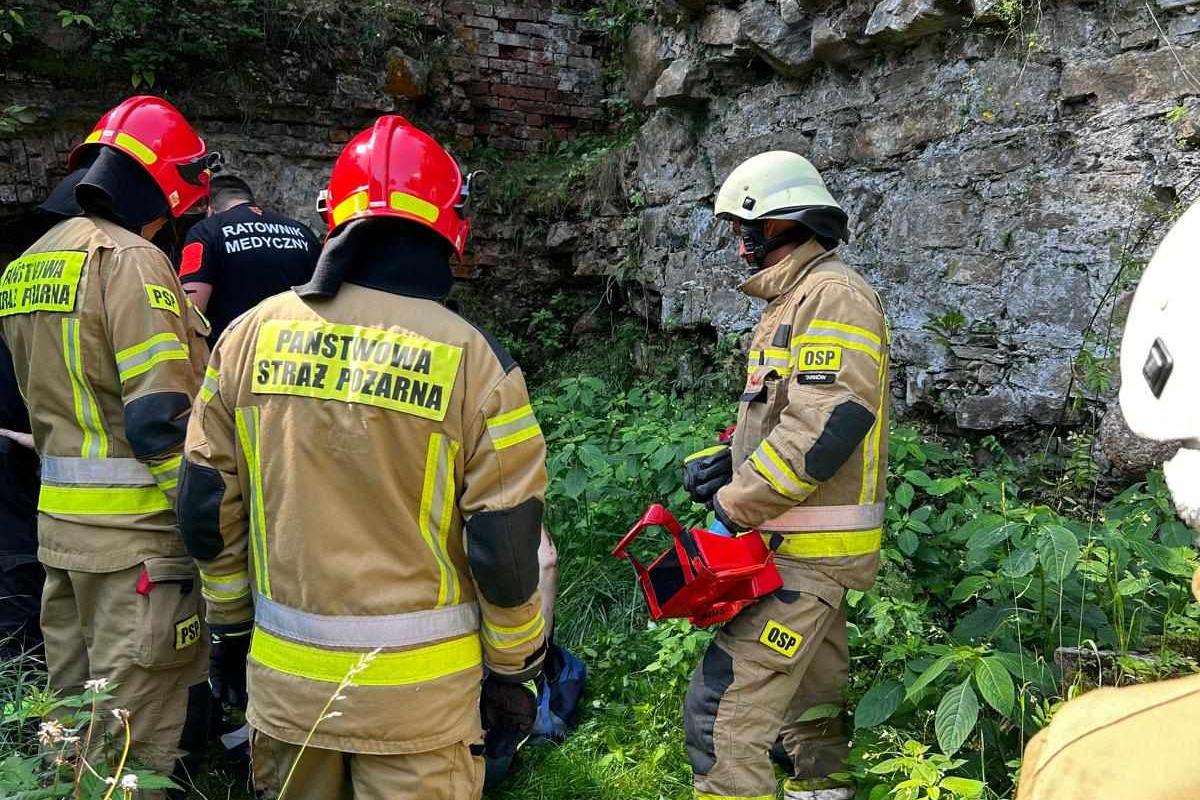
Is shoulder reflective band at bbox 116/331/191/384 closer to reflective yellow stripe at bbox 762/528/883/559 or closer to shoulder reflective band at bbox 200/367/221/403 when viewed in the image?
shoulder reflective band at bbox 200/367/221/403

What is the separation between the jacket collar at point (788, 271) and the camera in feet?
Result: 8.42

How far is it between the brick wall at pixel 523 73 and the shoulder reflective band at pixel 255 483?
539cm

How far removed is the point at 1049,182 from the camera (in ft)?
11.3

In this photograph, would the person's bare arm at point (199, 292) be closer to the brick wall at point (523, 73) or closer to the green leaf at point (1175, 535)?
the green leaf at point (1175, 535)

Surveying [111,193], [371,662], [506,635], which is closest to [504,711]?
[506,635]

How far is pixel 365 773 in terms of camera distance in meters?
1.81

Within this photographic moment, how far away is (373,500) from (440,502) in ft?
0.46

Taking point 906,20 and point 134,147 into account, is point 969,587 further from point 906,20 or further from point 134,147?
point 134,147

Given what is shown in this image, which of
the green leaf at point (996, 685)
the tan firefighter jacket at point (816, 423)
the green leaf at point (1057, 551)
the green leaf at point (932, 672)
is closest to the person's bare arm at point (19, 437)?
the tan firefighter jacket at point (816, 423)

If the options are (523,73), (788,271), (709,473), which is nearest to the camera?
(788,271)

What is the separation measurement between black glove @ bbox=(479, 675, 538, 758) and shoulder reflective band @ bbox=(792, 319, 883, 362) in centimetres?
122

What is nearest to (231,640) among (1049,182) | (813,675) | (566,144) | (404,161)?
(404,161)

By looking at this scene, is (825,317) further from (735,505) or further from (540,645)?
(540,645)

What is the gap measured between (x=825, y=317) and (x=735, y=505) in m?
0.59
